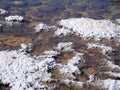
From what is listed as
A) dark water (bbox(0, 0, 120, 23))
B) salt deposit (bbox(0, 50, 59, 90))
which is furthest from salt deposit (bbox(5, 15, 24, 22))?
salt deposit (bbox(0, 50, 59, 90))

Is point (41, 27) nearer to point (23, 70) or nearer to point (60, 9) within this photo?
point (60, 9)

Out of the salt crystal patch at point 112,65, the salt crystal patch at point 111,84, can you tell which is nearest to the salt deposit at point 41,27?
the salt crystal patch at point 112,65

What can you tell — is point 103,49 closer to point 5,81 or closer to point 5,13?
point 5,81

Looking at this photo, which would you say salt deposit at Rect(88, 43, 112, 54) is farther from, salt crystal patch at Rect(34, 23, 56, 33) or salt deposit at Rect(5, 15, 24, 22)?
salt deposit at Rect(5, 15, 24, 22)

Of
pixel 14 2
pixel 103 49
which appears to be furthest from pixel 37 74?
pixel 14 2

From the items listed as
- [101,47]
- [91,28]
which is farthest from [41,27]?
[101,47]

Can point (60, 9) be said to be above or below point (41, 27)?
above

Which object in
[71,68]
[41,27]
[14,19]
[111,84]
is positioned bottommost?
[111,84]
